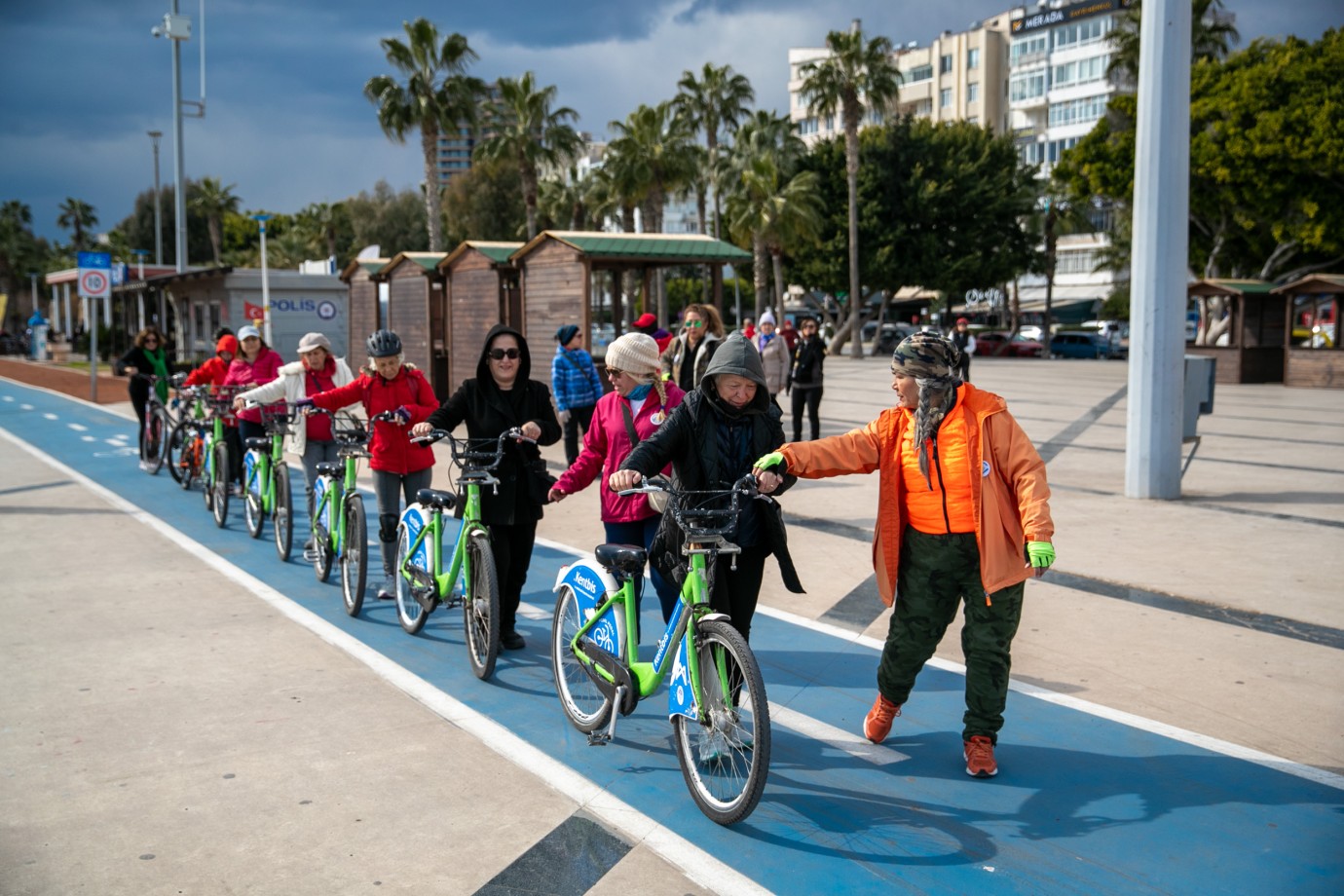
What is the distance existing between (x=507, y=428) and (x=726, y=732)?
101 inches

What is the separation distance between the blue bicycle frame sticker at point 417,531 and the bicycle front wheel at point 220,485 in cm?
444

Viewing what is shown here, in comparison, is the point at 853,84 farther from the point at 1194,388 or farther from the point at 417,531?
the point at 417,531

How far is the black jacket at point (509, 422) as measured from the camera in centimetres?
601

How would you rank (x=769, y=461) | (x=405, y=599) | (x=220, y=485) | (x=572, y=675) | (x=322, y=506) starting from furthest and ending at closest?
(x=220, y=485) < (x=322, y=506) < (x=405, y=599) < (x=572, y=675) < (x=769, y=461)

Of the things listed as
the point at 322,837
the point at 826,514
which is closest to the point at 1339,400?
the point at 826,514

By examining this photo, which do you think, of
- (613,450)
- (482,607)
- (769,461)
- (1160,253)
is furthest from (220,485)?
(1160,253)

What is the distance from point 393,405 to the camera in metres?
7.14

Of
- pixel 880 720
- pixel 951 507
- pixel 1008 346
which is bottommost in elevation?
pixel 880 720

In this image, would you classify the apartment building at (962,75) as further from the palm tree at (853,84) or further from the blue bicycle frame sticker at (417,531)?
the blue bicycle frame sticker at (417,531)

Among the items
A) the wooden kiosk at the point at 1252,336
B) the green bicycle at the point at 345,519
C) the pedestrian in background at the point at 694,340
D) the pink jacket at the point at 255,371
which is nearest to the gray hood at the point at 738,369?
the green bicycle at the point at 345,519

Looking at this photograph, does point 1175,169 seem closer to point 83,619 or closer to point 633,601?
point 633,601

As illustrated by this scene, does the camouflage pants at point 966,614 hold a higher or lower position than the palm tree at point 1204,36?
lower

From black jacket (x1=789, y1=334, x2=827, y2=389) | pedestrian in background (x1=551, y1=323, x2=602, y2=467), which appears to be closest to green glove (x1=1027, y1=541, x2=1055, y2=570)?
pedestrian in background (x1=551, y1=323, x2=602, y2=467)

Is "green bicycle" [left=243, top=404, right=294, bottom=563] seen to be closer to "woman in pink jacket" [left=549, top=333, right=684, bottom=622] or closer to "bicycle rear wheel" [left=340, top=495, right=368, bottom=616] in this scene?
"bicycle rear wheel" [left=340, top=495, right=368, bottom=616]
